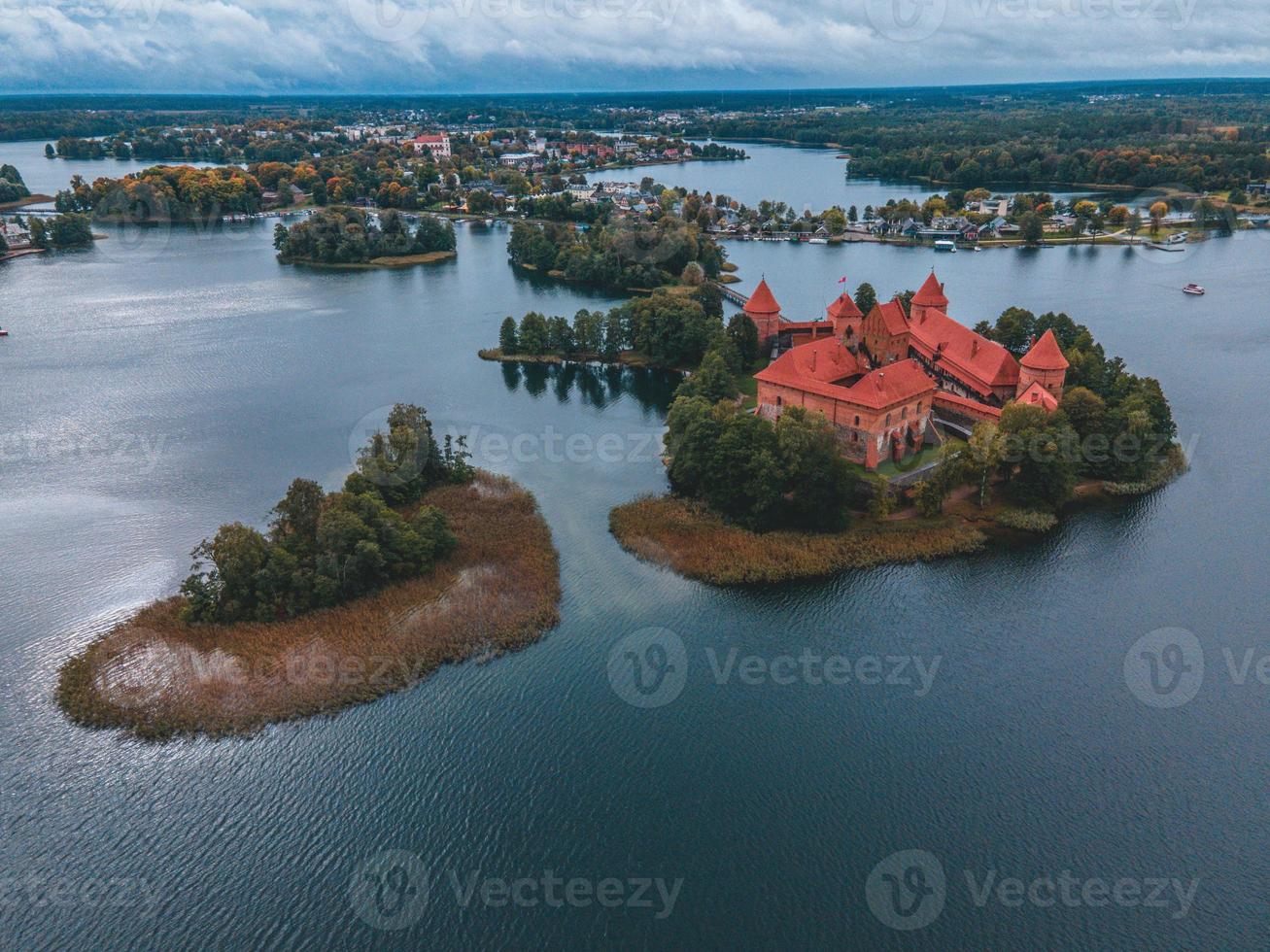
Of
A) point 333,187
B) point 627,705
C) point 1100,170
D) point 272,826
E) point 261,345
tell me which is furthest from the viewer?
point 1100,170

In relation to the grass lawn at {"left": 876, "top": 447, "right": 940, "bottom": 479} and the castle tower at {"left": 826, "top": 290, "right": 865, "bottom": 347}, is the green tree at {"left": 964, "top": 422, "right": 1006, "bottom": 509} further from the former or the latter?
the castle tower at {"left": 826, "top": 290, "right": 865, "bottom": 347}

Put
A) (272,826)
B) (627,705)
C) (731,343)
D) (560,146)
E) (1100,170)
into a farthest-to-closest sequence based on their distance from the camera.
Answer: (560,146)
(1100,170)
(731,343)
(627,705)
(272,826)

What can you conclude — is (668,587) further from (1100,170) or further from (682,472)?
(1100,170)

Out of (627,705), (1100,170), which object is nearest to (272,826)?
(627,705)

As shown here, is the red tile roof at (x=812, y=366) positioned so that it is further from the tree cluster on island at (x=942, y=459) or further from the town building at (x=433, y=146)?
the town building at (x=433, y=146)

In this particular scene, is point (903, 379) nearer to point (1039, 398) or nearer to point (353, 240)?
point (1039, 398)

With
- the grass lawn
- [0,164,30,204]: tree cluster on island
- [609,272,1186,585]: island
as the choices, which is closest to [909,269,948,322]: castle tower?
[609,272,1186,585]: island

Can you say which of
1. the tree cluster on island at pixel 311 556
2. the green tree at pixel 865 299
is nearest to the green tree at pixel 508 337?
the green tree at pixel 865 299
